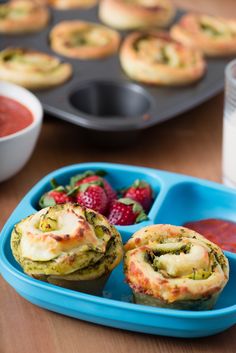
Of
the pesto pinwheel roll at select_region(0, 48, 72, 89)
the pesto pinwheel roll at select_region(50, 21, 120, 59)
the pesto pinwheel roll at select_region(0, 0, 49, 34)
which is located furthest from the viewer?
the pesto pinwheel roll at select_region(0, 0, 49, 34)

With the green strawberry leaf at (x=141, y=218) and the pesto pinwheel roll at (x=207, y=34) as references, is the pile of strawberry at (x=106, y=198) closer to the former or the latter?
the green strawberry leaf at (x=141, y=218)

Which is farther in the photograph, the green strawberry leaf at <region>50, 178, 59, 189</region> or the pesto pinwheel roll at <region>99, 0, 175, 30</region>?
the pesto pinwheel roll at <region>99, 0, 175, 30</region>

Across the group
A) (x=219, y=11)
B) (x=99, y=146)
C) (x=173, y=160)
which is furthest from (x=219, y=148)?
(x=219, y=11)

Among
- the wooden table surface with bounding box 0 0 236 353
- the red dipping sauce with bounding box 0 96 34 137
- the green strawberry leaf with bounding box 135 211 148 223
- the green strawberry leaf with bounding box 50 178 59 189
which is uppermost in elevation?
the green strawberry leaf with bounding box 135 211 148 223

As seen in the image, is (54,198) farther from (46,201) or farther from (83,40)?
(83,40)

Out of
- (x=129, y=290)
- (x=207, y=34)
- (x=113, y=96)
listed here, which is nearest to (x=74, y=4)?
(x=207, y=34)

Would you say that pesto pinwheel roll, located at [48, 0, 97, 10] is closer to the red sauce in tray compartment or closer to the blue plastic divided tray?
the blue plastic divided tray

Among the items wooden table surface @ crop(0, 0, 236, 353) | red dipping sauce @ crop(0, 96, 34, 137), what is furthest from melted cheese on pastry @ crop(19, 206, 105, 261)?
red dipping sauce @ crop(0, 96, 34, 137)
